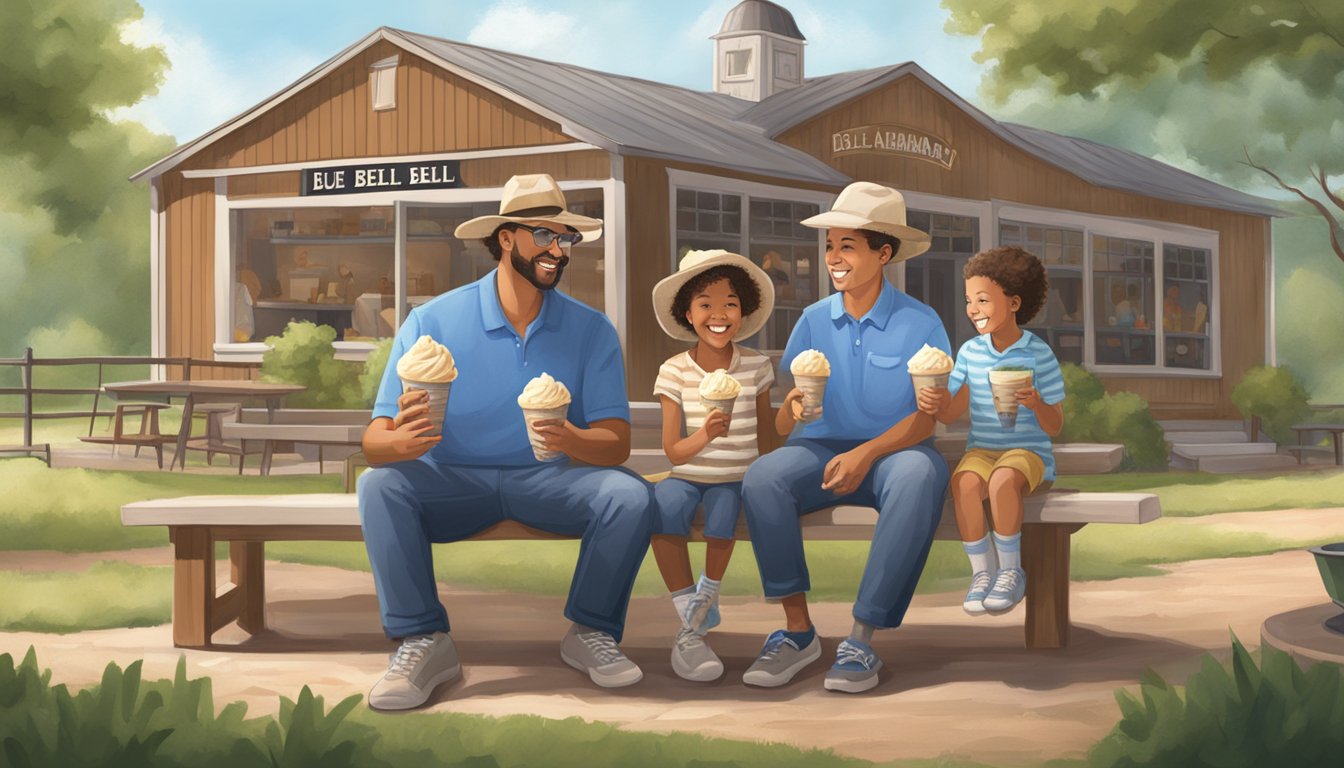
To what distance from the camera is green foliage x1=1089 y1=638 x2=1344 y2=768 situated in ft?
15.5

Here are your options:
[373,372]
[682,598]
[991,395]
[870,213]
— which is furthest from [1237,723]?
[373,372]

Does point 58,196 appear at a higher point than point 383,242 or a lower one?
higher

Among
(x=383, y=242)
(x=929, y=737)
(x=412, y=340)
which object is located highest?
(x=383, y=242)

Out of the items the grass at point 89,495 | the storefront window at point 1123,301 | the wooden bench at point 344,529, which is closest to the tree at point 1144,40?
the storefront window at point 1123,301

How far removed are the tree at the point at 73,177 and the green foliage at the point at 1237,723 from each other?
21.8m

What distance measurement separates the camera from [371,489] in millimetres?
5953

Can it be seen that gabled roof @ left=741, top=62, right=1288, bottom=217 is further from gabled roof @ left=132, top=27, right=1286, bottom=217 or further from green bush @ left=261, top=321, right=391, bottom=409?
green bush @ left=261, top=321, right=391, bottom=409

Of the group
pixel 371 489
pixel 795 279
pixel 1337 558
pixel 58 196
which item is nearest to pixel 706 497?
pixel 371 489

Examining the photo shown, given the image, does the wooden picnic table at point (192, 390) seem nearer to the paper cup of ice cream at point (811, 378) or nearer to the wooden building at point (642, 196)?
the wooden building at point (642, 196)

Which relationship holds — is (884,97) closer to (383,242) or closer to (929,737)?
(383,242)

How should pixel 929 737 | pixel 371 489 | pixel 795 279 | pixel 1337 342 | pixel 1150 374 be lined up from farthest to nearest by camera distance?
pixel 1337 342 → pixel 1150 374 → pixel 795 279 → pixel 371 489 → pixel 929 737

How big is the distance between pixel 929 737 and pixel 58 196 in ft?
109

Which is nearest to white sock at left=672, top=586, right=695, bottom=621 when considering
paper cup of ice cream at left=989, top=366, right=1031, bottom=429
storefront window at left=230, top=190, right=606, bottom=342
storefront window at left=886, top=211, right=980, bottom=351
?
paper cup of ice cream at left=989, top=366, right=1031, bottom=429

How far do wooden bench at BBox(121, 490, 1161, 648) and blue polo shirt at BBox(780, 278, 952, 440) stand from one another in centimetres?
34
